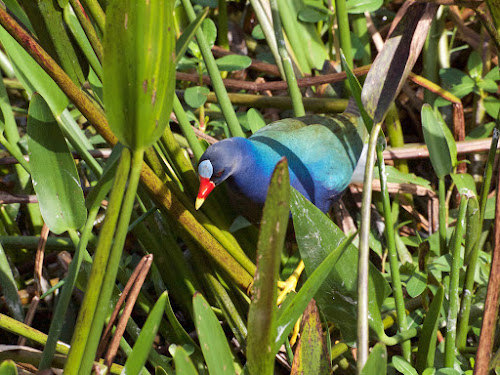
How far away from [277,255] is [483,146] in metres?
1.21

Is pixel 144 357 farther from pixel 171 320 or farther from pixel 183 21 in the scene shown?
pixel 183 21

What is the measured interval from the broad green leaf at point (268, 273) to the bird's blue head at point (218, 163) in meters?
0.52

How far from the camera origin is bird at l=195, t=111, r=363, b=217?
148 cm

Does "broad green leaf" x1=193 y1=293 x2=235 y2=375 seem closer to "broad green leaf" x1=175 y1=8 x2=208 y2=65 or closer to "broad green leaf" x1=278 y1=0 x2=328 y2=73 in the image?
"broad green leaf" x1=175 y1=8 x2=208 y2=65

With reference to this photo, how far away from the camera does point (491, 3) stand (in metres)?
0.80

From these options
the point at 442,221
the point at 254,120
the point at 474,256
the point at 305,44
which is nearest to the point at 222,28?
the point at 305,44

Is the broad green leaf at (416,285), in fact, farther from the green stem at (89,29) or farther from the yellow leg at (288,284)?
the green stem at (89,29)

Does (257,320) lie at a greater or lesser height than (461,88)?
greater

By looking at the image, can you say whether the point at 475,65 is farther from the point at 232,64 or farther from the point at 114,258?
the point at 114,258

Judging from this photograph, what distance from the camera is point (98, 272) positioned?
0.63 m

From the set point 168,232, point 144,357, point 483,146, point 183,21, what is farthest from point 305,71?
point 144,357

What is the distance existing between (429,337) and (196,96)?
36.3 inches

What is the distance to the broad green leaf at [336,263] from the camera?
874mm

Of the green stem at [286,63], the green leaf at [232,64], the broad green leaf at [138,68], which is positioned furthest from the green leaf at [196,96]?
the broad green leaf at [138,68]
